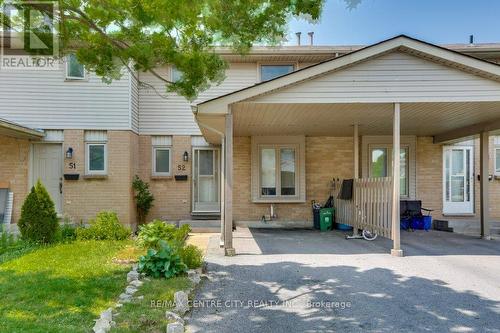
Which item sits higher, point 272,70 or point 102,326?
point 272,70

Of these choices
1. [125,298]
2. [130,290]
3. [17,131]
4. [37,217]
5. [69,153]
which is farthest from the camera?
[69,153]

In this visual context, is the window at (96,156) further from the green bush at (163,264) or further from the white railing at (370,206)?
the white railing at (370,206)

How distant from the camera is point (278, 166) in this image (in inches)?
462

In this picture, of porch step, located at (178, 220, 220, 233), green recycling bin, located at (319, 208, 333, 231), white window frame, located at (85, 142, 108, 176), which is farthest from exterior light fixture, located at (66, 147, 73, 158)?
green recycling bin, located at (319, 208, 333, 231)

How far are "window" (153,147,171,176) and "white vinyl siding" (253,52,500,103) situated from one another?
5526 mm

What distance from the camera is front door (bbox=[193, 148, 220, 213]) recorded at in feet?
38.3

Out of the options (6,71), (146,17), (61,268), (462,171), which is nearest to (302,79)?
(146,17)

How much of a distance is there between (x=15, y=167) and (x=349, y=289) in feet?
32.4

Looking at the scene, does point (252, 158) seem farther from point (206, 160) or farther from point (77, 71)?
point (77, 71)

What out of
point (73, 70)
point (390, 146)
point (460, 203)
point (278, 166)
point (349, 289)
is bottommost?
point (349, 289)

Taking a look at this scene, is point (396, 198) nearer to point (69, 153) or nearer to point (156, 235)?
point (156, 235)

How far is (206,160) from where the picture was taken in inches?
464

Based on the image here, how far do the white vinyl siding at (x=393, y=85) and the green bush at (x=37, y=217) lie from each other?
5322 millimetres

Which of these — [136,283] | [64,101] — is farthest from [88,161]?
[136,283]
